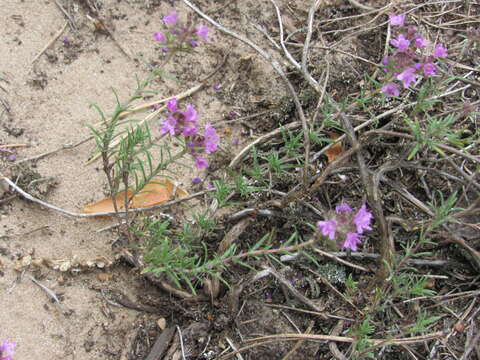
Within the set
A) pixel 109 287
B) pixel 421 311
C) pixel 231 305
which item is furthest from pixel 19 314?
pixel 421 311

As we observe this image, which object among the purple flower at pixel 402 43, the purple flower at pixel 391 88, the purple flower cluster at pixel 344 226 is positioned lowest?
the purple flower cluster at pixel 344 226

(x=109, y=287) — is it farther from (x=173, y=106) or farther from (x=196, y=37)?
(x=196, y=37)

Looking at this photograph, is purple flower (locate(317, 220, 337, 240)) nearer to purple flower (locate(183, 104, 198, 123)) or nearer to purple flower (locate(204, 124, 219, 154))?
purple flower (locate(204, 124, 219, 154))

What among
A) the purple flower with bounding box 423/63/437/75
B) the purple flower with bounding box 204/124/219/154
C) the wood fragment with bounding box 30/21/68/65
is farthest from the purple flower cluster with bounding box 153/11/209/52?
the wood fragment with bounding box 30/21/68/65

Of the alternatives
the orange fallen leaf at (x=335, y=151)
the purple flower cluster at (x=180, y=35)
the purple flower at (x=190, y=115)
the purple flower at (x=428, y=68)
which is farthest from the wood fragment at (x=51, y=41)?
the purple flower at (x=428, y=68)

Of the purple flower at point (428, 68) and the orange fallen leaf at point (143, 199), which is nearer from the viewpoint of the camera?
the purple flower at point (428, 68)

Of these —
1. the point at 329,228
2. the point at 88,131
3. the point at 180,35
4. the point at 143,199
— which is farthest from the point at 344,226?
the point at 88,131

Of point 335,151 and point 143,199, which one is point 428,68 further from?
point 143,199

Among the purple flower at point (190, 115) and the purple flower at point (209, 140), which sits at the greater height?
the purple flower at point (190, 115)

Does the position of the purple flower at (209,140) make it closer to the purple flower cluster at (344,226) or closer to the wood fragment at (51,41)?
the purple flower cluster at (344,226)

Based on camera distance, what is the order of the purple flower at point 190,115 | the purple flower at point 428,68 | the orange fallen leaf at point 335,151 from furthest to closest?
the orange fallen leaf at point 335,151
the purple flower at point 428,68
the purple flower at point 190,115
